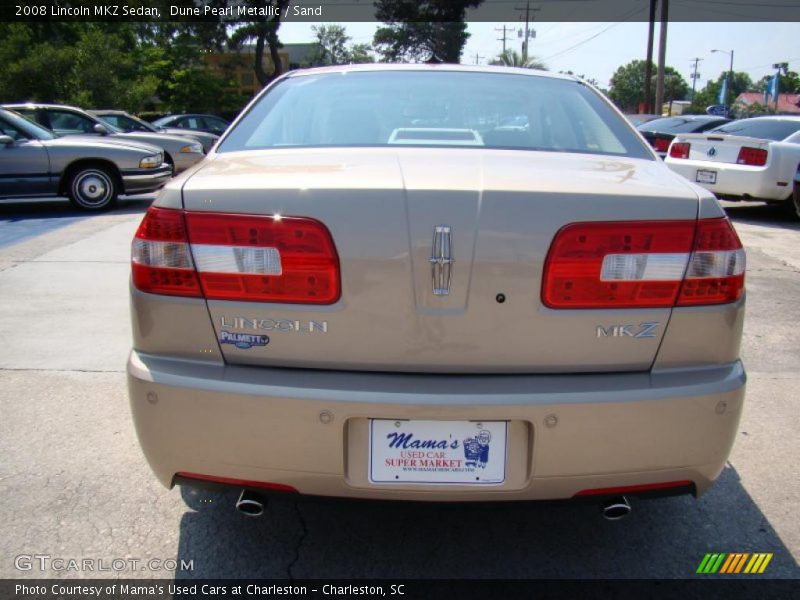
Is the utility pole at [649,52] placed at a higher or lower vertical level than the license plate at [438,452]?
higher

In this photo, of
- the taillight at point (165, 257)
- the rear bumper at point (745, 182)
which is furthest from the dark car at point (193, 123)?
the taillight at point (165, 257)

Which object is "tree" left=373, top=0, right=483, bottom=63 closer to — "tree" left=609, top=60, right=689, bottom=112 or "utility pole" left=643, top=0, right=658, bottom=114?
"utility pole" left=643, top=0, right=658, bottom=114

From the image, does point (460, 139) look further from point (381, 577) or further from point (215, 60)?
point (215, 60)

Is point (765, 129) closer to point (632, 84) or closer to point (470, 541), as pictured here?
point (470, 541)

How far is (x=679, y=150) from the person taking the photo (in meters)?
10.3

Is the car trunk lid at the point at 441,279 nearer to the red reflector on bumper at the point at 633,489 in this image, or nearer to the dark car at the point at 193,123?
the red reflector on bumper at the point at 633,489

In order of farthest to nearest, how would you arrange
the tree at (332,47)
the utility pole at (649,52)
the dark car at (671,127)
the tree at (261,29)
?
the tree at (332,47), the tree at (261,29), the utility pole at (649,52), the dark car at (671,127)

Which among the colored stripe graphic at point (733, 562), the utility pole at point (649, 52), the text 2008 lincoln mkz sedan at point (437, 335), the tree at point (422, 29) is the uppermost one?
the tree at point (422, 29)

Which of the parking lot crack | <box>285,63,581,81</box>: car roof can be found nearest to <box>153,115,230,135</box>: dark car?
<box>285,63,581,81</box>: car roof

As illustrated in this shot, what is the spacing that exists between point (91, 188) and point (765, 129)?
9.40m

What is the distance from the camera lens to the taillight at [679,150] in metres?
10.2

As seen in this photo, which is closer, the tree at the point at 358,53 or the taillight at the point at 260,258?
the taillight at the point at 260,258

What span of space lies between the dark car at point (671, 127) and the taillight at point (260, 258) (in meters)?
11.3

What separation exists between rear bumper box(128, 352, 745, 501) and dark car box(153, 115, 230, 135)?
16787 mm
